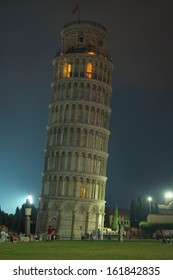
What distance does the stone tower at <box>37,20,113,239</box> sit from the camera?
80812 mm

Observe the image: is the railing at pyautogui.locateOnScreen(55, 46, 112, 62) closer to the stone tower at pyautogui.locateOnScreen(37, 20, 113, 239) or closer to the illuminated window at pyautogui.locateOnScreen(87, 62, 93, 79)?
the stone tower at pyautogui.locateOnScreen(37, 20, 113, 239)

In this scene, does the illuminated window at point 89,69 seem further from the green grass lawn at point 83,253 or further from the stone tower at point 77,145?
the green grass lawn at point 83,253

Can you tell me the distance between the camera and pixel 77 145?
82.4m

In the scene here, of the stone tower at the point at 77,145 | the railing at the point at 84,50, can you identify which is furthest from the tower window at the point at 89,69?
the railing at the point at 84,50

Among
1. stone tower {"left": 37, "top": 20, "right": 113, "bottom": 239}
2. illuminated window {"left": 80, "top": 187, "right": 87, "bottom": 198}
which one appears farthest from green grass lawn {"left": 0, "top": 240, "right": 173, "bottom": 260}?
illuminated window {"left": 80, "top": 187, "right": 87, "bottom": 198}

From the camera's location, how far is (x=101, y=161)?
3359 inches

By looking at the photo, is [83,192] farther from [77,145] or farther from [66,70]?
[66,70]

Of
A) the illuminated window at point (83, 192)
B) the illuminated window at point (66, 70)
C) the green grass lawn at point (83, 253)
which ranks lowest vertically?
the green grass lawn at point (83, 253)

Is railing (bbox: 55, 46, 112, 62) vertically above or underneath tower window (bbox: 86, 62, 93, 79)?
above

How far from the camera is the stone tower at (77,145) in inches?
3182

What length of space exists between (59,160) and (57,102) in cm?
1167
